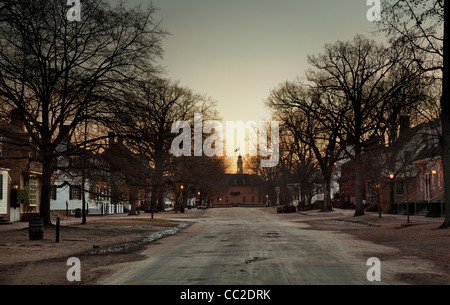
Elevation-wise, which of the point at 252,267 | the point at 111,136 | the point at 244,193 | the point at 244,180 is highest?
the point at 111,136

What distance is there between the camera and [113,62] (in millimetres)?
24672

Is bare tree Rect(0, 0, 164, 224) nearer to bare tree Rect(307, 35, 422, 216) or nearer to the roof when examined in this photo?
bare tree Rect(307, 35, 422, 216)

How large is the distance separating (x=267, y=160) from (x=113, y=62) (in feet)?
207

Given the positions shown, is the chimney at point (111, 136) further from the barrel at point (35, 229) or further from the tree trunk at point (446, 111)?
the tree trunk at point (446, 111)

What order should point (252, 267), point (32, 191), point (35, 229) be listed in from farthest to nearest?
point (32, 191) < point (35, 229) < point (252, 267)

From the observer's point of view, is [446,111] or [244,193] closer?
[446,111]

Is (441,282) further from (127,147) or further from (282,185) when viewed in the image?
(282,185)

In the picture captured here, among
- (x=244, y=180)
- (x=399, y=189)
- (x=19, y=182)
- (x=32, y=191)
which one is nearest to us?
(x=19, y=182)

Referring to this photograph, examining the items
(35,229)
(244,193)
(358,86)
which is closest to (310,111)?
(358,86)

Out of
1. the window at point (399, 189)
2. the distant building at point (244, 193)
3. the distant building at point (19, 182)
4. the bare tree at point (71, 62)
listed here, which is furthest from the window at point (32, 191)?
the distant building at point (244, 193)

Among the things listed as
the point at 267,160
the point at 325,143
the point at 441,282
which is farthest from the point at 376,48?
the point at 267,160

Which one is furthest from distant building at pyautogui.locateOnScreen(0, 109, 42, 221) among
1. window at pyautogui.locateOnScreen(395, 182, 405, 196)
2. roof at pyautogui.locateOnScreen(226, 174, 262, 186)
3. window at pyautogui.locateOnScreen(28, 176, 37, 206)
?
roof at pyautogui.locateOnScreen(226, 174, 262, 186)

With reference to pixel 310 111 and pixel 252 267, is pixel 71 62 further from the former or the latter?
pixel 310 111
